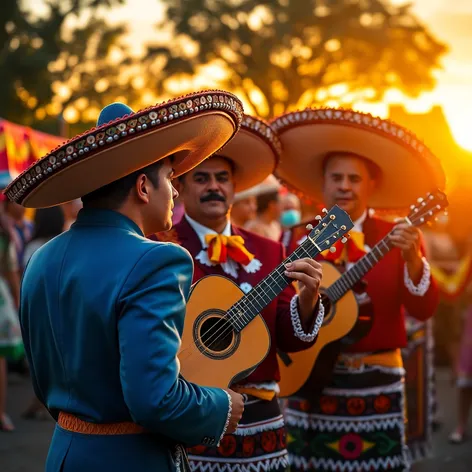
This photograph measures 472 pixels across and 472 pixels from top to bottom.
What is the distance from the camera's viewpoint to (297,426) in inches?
168

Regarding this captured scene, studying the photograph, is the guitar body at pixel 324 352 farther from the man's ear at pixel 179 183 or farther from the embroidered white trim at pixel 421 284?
the man's ear at pixel 179 183

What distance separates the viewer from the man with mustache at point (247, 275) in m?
3.42

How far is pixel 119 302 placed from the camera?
2.12m

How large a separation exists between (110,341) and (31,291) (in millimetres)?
355

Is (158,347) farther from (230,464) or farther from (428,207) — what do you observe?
(428,207)

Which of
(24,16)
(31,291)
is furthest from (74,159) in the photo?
(24,16)

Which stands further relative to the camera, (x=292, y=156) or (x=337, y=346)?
(x=292, y=156)

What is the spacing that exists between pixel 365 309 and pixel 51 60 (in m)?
27.6

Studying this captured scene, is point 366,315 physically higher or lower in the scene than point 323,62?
lower

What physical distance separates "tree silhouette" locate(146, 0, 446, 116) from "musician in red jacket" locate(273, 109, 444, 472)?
2773 cm

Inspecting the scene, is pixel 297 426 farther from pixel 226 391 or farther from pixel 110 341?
pixel 110 341

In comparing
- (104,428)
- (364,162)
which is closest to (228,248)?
(364,162)

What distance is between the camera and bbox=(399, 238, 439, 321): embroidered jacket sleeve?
4070mm

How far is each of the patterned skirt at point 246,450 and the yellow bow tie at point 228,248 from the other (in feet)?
1.90
